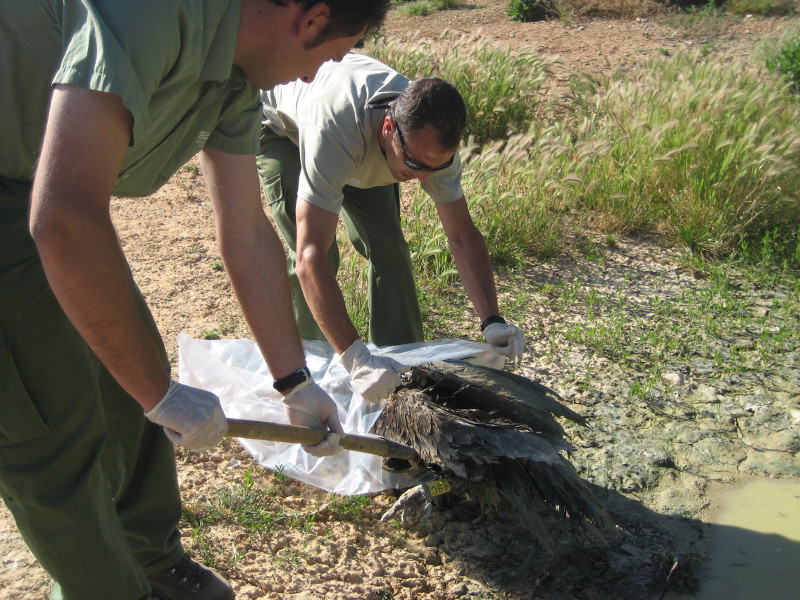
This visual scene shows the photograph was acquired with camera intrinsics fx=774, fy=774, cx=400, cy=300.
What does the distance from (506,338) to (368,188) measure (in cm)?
83

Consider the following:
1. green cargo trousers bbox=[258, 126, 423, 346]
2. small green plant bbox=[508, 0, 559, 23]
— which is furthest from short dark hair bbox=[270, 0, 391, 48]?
small green plant bbox=[508, 0, 559, 23]

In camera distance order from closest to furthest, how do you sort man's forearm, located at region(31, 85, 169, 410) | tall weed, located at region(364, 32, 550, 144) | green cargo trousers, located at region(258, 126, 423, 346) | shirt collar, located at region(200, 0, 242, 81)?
man's forearm, located at region(31, 85, 169, 410) < shirt collar, located at region(200, 0, 242, 81) < green cargo trousers, located at region(258, 126, 423, 346) < tall weed, located at region(364, 32, 550, 144)

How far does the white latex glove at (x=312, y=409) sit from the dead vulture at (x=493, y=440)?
329 mm

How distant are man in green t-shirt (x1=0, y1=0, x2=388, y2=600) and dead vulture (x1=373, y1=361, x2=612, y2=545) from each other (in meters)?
0.85

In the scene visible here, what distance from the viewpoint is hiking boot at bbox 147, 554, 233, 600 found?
2217 millimetres

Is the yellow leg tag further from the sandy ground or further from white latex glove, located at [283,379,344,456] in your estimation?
white latex glove, located at [283,379,344,456]

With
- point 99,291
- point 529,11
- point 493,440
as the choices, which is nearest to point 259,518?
point 493,440

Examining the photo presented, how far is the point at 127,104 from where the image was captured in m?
1.43

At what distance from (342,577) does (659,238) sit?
339 cm

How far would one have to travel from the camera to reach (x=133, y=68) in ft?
4.73

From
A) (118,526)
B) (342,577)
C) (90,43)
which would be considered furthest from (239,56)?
(342,577)

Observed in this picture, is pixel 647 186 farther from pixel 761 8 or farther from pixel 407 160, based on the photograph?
pixel 761 8

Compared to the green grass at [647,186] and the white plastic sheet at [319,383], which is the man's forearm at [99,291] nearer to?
the white plastic sheet at [319,383]

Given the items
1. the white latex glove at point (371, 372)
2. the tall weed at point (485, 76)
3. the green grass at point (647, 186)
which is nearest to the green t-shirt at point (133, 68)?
the white latex glove at point (371, 372)
